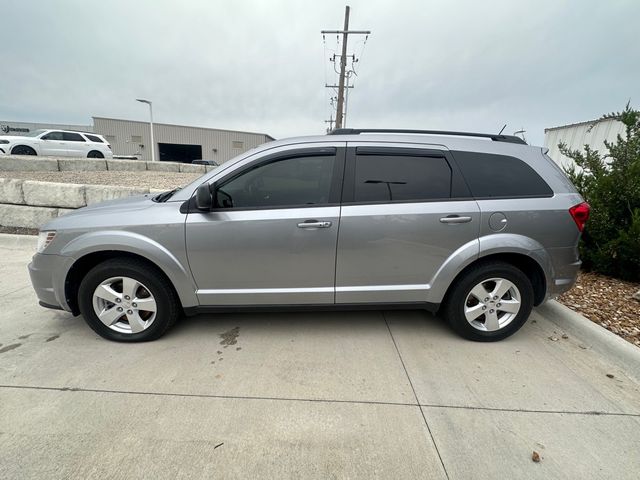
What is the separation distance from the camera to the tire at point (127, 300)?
8.54ft

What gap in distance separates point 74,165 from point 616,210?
1376 centimetres

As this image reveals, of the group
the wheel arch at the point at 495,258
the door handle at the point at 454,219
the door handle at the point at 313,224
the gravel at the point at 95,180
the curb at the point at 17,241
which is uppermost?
the gravel at the point at 95,180

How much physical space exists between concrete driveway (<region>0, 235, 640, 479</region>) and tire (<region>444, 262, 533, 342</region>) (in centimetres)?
16

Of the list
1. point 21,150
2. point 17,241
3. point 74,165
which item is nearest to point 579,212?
point 17,241

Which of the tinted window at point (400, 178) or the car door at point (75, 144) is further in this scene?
the car door at point (75, 144)

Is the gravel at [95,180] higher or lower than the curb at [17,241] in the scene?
higher

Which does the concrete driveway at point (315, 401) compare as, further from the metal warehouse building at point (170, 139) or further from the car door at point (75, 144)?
the metal warehouse building at point (170, 139)

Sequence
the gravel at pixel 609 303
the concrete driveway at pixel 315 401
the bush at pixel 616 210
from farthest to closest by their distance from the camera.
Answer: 1. the bush at pixel 616 210
2. the gravel at pixel 609 303
3. the concrete driveway at pixel 315 401

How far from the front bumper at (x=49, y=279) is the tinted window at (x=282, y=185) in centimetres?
150

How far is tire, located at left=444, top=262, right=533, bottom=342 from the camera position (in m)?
2.72

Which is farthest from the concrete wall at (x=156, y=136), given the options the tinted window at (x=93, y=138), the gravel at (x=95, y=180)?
the gravel at (x=95, y=180)

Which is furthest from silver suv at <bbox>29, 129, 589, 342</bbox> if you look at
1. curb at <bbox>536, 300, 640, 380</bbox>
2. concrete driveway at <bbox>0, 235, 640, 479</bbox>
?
curb at <bbox>536, 300, 640, 380</bbox>

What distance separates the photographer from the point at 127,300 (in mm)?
2656

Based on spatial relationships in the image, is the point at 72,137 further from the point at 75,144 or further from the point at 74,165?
the point at 74,165
